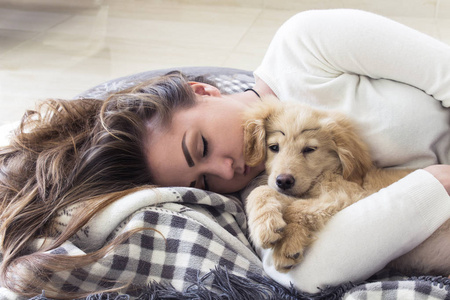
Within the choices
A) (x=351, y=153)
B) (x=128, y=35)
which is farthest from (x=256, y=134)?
(x=128, y=35)

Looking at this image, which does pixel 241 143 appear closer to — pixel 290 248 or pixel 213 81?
pixel 290 248

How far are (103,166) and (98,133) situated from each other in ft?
0.40

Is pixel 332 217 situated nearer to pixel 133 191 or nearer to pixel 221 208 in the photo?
pixel 221 208

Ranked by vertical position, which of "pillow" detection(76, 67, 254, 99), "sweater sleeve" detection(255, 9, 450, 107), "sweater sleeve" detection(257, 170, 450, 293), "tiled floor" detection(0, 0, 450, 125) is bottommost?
"tiled floor" detection(0, 0, 450, 125)

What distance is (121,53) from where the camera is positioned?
186 inches

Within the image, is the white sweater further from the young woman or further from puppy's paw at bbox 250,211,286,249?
puppy's paw at bbox 250,211,286,249

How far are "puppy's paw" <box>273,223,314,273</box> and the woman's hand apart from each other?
16.9 inches

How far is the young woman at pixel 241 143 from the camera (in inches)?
51.4

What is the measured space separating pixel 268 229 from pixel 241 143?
1.55 ft

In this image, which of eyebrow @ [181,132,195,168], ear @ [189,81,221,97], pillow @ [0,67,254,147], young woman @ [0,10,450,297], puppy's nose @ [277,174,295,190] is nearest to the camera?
young woman @ [0,10,450,297]

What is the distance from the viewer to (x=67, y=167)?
1.56 meters

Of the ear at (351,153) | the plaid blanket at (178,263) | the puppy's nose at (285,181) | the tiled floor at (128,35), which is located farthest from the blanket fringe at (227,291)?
the tiled floor at (128,35)

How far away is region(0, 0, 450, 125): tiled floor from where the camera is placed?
412cm

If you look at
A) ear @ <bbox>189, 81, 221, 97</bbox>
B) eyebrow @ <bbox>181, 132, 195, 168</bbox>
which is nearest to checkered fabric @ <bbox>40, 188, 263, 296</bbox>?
eyebrow @ <bbox>181, 132, 195, 168</bbox>
